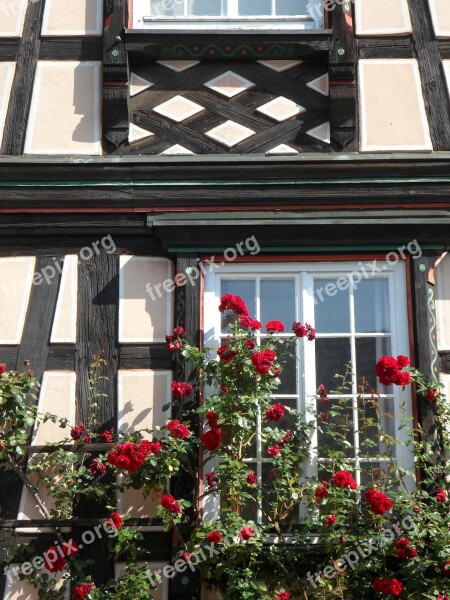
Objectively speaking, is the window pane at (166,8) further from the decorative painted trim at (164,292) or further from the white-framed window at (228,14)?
the decorative painted trim at (164,292)

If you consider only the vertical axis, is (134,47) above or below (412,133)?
above

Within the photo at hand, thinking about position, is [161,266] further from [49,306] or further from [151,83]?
[151,83]

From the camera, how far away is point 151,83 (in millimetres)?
7250

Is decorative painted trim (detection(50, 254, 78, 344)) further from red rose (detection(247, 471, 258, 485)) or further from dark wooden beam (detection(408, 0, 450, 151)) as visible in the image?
dark wooden beam (detection(408, 0, 450, 151))

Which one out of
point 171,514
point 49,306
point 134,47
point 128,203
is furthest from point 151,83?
point 171,514

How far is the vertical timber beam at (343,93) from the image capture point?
279 inches

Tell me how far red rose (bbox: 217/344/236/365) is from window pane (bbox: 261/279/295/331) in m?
0.55

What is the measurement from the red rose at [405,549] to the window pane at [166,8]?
3.87 m

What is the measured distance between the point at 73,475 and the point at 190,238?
164 centimetres

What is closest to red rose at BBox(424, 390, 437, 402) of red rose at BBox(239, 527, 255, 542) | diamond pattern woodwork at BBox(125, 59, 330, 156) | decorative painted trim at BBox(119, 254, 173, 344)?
red rose at BBox(239, 527, 255, 542)

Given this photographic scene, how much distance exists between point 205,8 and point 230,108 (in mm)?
871

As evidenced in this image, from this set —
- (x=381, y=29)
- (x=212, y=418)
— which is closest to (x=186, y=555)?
(x=212, y=418)

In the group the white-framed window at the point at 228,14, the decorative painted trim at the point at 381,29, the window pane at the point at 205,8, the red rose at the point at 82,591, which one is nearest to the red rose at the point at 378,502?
the red rose at the point at 82,591

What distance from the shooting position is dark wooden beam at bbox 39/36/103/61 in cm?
728
